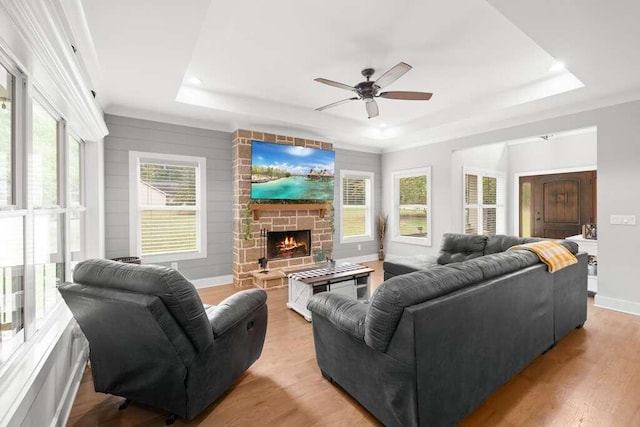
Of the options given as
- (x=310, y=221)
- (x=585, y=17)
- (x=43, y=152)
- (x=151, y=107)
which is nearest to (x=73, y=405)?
(x=43, y=152)

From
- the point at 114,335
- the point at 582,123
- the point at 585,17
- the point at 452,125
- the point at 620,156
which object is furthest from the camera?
the point at 452,125

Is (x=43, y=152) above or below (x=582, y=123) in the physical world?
below

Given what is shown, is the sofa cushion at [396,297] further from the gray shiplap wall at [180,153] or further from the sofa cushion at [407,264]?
the gray shiplap wall at [180,153]

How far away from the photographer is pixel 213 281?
5031mm

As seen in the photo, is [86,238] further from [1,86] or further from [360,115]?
[360,115]

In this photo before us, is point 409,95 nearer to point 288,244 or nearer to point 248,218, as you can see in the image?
point 248,218

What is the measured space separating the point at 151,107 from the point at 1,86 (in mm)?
2943

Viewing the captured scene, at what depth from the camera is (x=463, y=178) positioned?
6055 millimetres

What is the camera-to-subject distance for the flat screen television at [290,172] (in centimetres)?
504

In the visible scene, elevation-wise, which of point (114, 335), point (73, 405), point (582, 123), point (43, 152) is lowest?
point (73, 405)

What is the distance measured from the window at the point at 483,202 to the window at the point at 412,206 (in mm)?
739

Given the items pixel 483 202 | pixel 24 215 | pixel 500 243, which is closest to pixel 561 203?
pixel 483 202

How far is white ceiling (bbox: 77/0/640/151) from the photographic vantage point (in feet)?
7.57

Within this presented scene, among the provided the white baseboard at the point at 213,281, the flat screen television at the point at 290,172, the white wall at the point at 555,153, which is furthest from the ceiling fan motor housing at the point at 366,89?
the white wall at the point at 555,153
